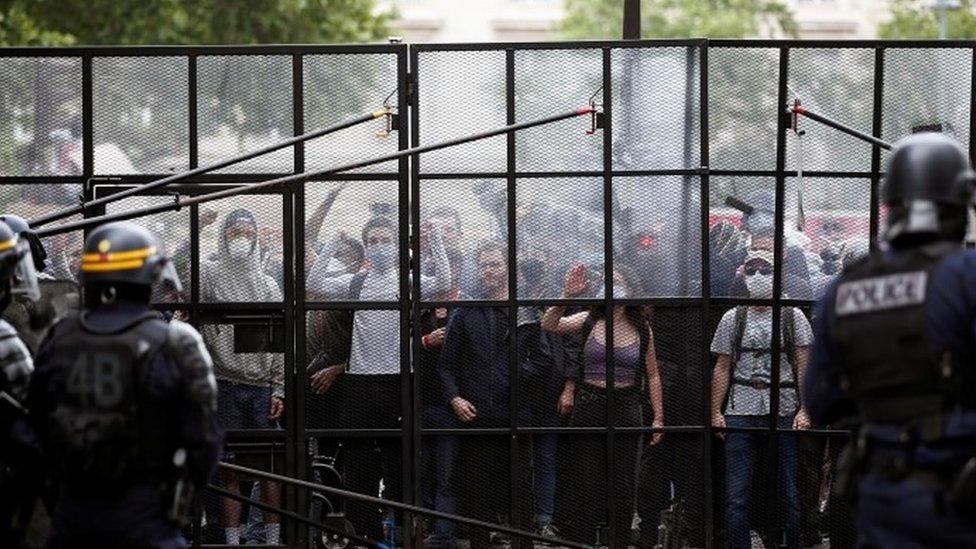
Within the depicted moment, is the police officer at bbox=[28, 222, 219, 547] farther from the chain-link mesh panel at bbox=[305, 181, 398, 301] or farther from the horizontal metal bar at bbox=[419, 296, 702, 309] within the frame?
the horizontal metal bar at bbox=[419, 296, 702, 309]

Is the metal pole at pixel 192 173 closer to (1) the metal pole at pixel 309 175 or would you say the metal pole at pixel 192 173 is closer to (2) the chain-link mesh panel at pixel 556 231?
(1) the metal pole at pixel 309 175

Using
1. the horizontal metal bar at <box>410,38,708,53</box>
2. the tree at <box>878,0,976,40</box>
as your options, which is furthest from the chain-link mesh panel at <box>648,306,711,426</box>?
the tree at <box>878,0,976,40</box>

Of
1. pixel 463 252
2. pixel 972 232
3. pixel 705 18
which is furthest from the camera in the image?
pixel 705 18

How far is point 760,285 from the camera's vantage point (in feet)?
43.9

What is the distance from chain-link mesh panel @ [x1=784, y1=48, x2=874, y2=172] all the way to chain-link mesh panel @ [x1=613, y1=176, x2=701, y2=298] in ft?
2.41

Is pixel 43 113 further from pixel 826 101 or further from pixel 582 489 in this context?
pixel 826 101

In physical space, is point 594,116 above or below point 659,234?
above

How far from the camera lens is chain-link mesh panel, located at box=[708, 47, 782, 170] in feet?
44.0

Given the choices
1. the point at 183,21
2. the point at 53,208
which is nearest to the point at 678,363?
the point at 53,208

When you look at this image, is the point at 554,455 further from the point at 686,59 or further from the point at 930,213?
the point at 930,213

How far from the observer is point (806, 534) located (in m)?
13.3

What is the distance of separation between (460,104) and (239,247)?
5.47 ft

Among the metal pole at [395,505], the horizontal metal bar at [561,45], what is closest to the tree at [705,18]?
the horizontal metal bar at [561,45]

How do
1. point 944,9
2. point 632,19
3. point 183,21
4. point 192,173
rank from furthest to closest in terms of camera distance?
point 944,9 < point 183,21 < point 632,19 < point 192,173
